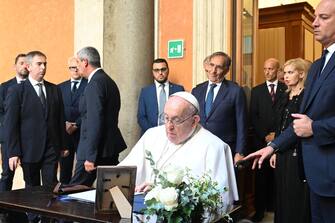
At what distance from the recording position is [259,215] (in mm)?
4996

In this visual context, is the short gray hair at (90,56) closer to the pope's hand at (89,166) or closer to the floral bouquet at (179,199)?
the pope's hand at (89,166)

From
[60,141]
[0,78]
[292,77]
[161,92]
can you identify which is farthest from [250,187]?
[0,78]

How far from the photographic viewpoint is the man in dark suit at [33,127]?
412 cm

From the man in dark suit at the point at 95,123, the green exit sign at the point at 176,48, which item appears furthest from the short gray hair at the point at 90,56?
the green exit sign at the point at 176,48

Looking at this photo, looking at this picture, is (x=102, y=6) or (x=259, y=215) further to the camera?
(x=102, y=6)

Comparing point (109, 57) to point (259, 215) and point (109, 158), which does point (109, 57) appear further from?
point (259, 215)

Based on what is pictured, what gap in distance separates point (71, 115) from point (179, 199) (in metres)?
3.78

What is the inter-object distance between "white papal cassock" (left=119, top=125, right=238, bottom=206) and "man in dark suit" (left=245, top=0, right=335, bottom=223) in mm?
402

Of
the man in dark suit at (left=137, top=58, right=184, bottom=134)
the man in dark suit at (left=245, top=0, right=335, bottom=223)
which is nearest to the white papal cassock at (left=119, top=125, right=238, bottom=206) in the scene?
the man in dark suit at (left=245, top=0, right=335, bottom=223)

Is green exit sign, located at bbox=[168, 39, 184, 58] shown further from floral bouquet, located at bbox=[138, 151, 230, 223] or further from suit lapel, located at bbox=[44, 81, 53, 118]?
floral bouquet, located at bbox=[138, 151, 230, 223]

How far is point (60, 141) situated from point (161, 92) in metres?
1.17

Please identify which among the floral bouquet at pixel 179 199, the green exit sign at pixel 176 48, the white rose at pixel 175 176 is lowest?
the floral bouquet at pixel 179 199

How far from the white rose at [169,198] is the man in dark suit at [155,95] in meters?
3.18

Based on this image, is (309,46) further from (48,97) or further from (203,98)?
(48,97)
